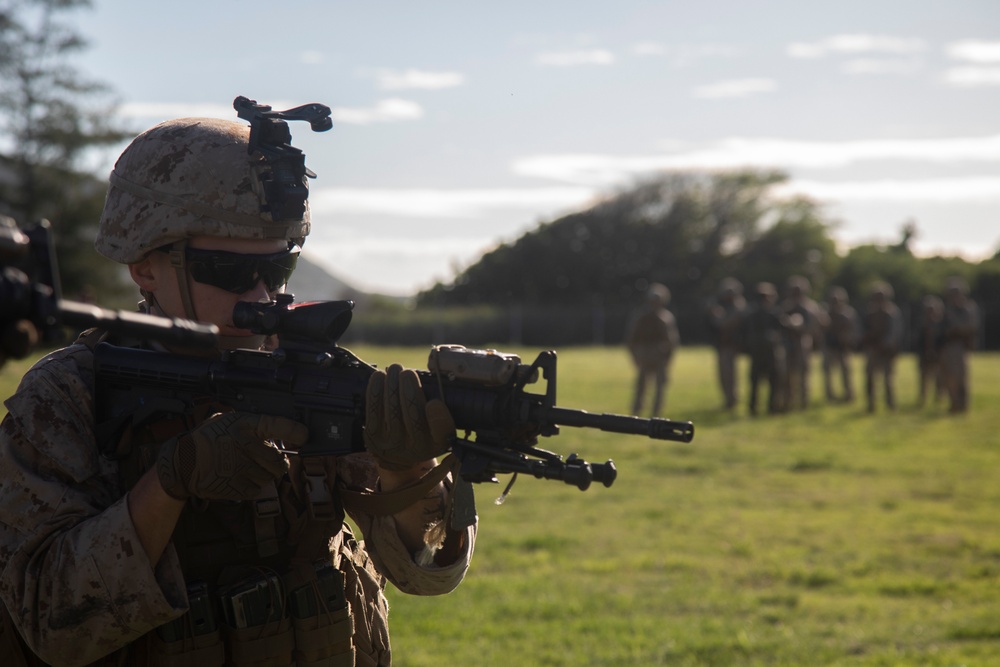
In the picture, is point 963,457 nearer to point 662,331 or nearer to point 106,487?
point 662,331

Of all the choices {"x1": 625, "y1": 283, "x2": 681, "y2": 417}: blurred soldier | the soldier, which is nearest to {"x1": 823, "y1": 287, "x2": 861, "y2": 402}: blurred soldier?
{"x1": 625, "y1": 283, "x2": 681, "y2": 417}: blurred soldier

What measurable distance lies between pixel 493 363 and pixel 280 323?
23.0 inches

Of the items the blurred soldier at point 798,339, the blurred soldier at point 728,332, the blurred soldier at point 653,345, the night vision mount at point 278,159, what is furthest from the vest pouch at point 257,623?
the blurred soldier at point 798,339

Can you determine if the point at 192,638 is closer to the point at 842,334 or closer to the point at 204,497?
the point at 204,497

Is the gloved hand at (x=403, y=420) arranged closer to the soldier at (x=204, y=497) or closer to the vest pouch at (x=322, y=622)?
the soldier at (x=204, y=497)

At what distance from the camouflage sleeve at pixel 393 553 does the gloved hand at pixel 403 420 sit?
1.20 ft

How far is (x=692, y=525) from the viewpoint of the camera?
1039cm

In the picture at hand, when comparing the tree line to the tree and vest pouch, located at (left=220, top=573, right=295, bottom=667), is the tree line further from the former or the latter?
vest pouch, located at (left=220, top=573, right=295, bottom=667)

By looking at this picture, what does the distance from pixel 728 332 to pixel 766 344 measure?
783mm

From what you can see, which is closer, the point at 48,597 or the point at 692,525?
the point at 48,597

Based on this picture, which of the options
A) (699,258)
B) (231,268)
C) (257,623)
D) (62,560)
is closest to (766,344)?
(231,268)

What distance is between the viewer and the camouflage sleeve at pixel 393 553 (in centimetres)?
316

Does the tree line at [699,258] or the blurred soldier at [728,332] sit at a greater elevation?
the tree line at [699,258]

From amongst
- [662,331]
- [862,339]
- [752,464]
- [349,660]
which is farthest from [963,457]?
[349,660]
